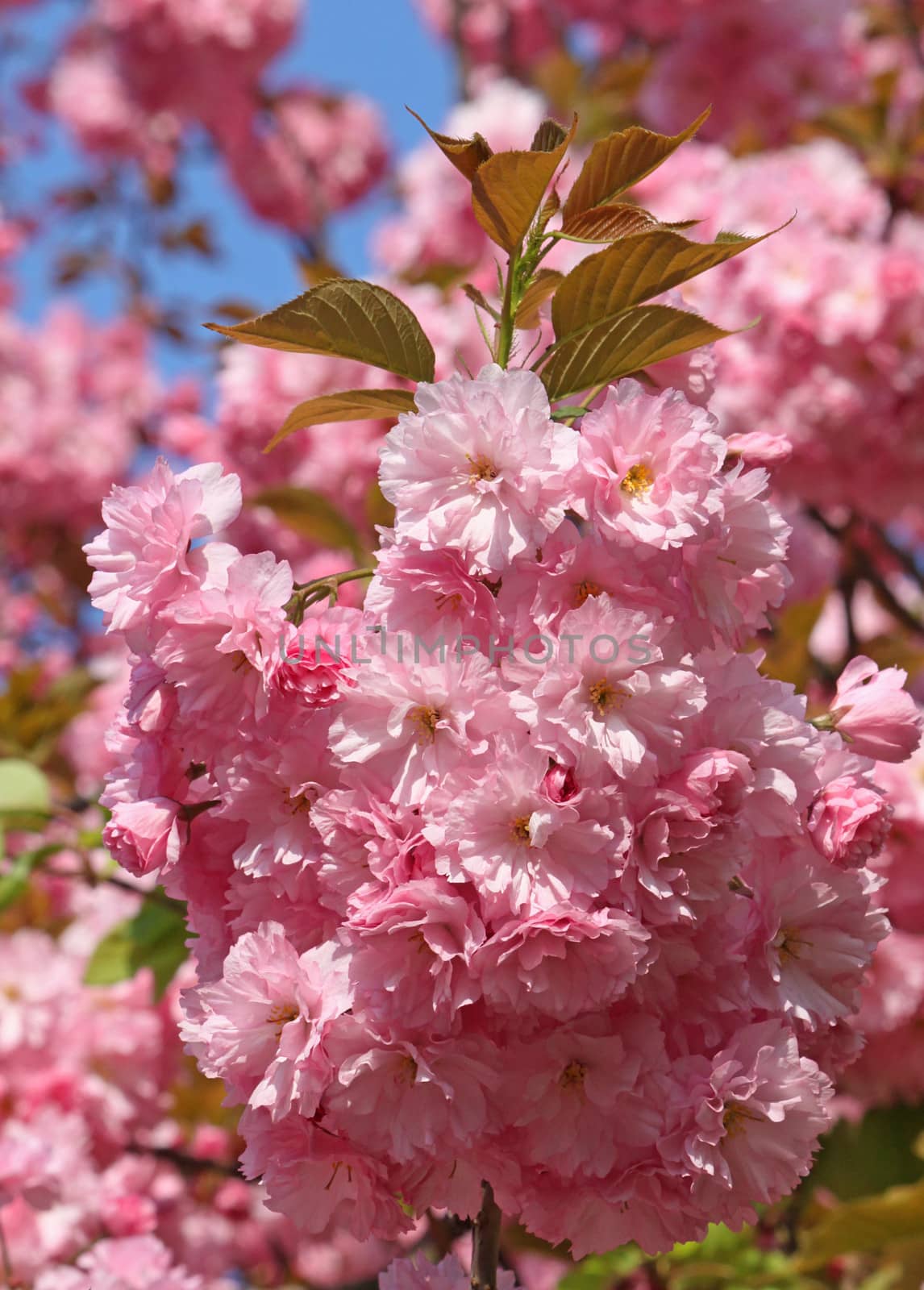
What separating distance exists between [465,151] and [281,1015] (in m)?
0.67

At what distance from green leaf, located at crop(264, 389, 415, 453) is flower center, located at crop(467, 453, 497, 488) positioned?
0.53 feet

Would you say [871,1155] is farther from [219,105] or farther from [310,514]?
[219,105]

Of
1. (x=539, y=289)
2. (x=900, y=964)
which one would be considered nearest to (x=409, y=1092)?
(x=539, y=289)

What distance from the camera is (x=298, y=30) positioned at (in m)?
5.65

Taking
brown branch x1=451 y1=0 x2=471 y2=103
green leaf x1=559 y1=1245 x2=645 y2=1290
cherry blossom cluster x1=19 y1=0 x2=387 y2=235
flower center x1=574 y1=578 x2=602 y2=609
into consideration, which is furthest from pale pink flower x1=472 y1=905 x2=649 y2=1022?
cherry blossom cluster x1=19 y1=0 x2=387 y2=235

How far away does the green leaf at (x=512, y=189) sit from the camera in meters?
0.97

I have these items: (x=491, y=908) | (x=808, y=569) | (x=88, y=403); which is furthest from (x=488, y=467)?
(x=88, y=403)

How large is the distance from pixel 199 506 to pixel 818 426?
190cm

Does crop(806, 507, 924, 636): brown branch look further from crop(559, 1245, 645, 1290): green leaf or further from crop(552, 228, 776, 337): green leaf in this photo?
crop(552, 228, 776, 337): green leaf

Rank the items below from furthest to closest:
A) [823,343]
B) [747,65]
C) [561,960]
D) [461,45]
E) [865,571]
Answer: [747,65]
[461,45]
[865,571]
[823,343]
[561,960]

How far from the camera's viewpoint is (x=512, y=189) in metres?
1.00

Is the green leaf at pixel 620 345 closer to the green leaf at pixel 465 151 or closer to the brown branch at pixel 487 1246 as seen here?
the green leaf at pixel 465 151

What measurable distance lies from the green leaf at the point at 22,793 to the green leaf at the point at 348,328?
1222mm

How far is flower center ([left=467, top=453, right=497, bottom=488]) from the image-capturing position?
2.96ft
